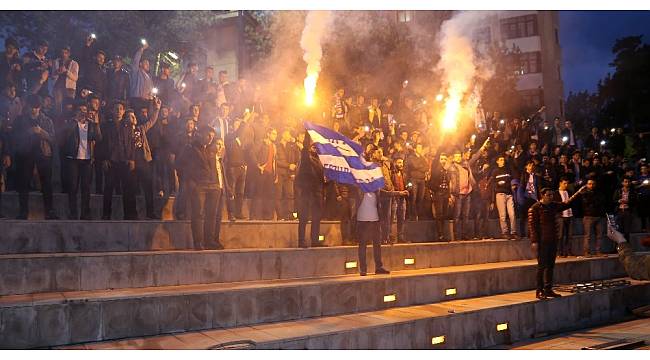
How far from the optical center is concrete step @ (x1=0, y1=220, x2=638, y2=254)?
8.47 meters

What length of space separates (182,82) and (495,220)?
30.2 ft

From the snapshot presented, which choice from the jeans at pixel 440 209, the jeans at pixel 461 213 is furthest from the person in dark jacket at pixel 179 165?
the jeans at pixel 461 213

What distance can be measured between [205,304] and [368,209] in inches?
158

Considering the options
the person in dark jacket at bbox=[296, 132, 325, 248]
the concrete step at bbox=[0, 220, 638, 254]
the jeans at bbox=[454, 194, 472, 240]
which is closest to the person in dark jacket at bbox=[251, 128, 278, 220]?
the concrete step at bbox=[0, 220, 638, 254]

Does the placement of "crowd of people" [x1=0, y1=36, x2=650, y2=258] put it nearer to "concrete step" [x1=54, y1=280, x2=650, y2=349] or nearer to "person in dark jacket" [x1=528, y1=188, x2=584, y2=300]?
"concrete step" [x1=54, y1=280, x2=650, y2=349]

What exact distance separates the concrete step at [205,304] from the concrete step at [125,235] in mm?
1443

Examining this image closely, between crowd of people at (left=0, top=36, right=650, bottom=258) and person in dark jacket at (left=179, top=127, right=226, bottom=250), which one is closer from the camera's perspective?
person in dark jacket at (left=179, top=127, right=226, bottom=250)

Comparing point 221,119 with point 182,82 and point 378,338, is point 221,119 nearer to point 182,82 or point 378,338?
point 182,82

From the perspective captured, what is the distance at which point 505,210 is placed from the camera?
14.3 meters

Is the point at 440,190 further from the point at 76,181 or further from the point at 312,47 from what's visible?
the point at 76,181

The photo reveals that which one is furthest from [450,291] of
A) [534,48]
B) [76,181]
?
[534,48]

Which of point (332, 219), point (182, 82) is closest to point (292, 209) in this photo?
point (332, 219)

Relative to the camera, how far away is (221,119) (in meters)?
11.9

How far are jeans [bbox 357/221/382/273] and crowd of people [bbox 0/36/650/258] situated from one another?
6 cm
